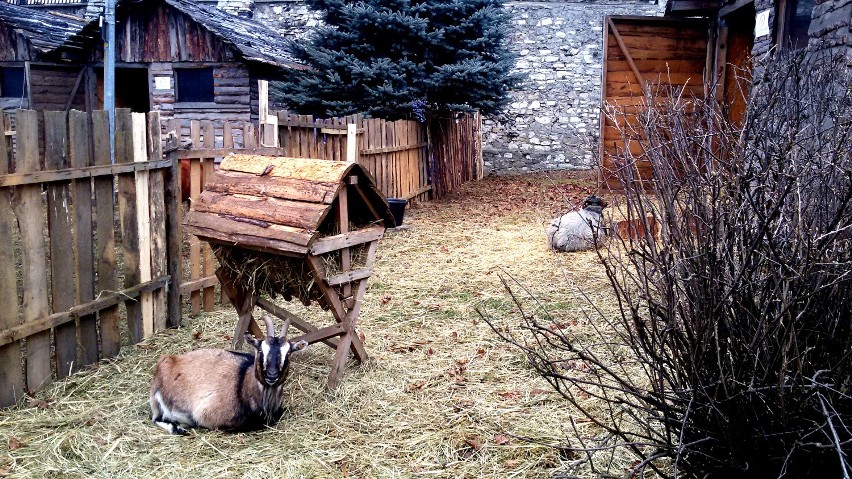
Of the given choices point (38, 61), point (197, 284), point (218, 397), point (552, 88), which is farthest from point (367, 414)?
point (552, 88)

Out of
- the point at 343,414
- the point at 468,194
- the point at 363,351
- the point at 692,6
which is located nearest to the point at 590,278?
the point at 363,351

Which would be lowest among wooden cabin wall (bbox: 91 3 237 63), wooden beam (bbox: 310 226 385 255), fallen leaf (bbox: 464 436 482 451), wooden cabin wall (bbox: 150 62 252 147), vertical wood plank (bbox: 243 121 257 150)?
fallen leaf (bbox: 464 436 482 451)

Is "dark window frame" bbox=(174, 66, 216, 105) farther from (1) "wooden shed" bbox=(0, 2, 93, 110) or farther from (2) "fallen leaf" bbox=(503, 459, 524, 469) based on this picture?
(2) "fallen leaf" bbox=(503, 459, 524, 469)

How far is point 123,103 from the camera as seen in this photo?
66.4 ft

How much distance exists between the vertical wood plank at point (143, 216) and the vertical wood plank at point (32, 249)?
1.05 meters

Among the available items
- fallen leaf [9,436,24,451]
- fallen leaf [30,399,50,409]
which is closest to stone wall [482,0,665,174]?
fallen leaf [30,399,50,409]

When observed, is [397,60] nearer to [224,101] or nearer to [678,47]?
[224,101]

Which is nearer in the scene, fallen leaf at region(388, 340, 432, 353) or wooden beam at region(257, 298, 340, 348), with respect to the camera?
wooden beam at region(257, 298, 340, 348)

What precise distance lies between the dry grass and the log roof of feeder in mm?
1099

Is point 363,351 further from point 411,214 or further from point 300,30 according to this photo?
point 300,30

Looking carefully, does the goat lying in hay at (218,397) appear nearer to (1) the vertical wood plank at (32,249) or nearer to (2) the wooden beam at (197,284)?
(1) the vertical wood plank at (32,249)

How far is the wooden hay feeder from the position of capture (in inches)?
189

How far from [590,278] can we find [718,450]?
16.8 ft

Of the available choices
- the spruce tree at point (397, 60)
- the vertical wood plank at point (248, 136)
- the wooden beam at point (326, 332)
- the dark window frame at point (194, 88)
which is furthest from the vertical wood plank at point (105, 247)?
the dark window frame at point (194, 88)
